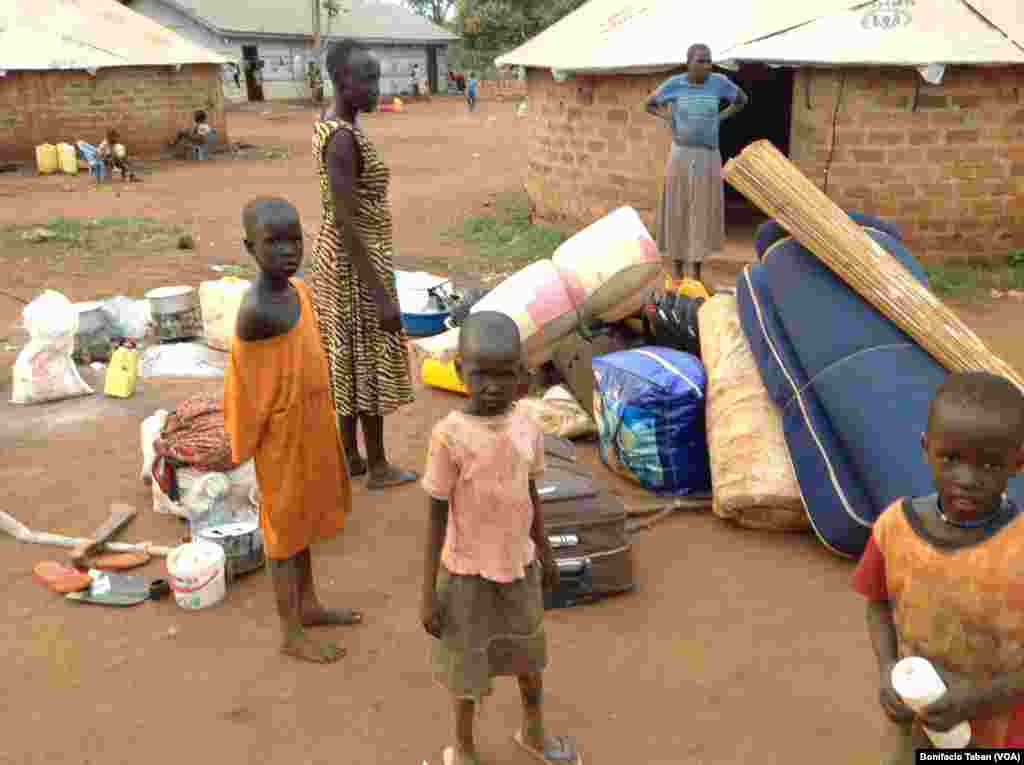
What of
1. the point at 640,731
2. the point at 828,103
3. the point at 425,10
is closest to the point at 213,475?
the point at 640,731

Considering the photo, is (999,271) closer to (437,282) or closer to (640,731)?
(437,282)

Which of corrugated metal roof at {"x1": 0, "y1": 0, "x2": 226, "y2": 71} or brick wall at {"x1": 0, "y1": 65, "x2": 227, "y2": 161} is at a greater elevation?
corrugated metal roof at {"x1": 0, "y1": 0, "x2": 226, "y2": 71}

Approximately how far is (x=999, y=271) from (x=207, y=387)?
22.6 ft

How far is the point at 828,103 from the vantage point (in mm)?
8188

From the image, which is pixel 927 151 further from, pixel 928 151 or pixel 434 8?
pixel 434 8

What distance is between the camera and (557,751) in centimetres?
257

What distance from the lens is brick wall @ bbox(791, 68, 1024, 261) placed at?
8031 millimetres

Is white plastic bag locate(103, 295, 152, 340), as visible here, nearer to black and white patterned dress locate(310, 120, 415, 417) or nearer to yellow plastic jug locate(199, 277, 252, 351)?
yellow plastic jug locate(199, 277, 252, 351)

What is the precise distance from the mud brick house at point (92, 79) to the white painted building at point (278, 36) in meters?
10.2

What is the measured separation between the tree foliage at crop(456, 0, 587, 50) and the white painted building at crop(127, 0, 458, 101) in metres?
3.18

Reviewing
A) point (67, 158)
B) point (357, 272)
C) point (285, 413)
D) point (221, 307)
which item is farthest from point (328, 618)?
point (67, 158)

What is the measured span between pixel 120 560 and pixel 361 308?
1.40 meters

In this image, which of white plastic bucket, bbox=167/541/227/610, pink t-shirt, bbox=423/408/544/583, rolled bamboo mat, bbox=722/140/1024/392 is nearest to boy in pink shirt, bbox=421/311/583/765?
pink t-shirt, bbox=423/408/544/583

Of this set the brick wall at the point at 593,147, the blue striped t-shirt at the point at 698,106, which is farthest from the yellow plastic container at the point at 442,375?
the brick wall at the point at 593,147
